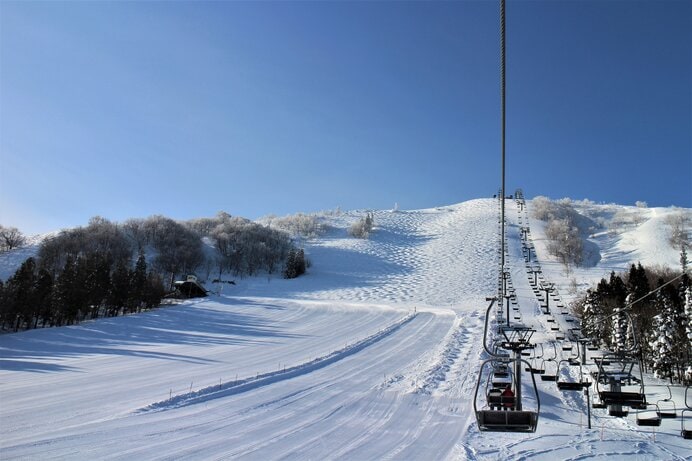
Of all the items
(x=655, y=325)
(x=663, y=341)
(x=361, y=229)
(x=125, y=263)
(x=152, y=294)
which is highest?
(x=361, y=229)

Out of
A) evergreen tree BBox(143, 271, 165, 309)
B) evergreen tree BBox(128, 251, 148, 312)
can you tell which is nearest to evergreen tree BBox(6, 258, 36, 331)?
evergreen tree BBox(128, 251, 148, 312)

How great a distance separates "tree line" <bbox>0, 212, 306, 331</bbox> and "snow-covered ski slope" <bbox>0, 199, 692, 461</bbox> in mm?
6433

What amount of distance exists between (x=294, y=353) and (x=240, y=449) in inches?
653

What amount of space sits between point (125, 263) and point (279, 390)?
5584cm

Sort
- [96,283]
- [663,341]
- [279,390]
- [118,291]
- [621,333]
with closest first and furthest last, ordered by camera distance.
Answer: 1. [621,333]
2. [279,390]
3. [663,341]
4. [96,283]
5. [118,291]

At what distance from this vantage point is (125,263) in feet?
227

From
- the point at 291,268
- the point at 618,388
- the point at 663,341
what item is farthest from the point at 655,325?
the point at 291,268

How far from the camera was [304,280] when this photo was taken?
71812 mm

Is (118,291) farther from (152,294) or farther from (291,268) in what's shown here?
(291,268)

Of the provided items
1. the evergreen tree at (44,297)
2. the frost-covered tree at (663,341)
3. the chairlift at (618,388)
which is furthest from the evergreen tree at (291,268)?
the chairlift at (618,388)

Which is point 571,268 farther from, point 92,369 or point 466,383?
point 92,369

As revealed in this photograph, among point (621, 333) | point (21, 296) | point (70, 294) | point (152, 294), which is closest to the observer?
point (621, 333)

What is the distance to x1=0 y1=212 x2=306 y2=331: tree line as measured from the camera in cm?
4294

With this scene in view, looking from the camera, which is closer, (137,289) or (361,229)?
(137,289)
